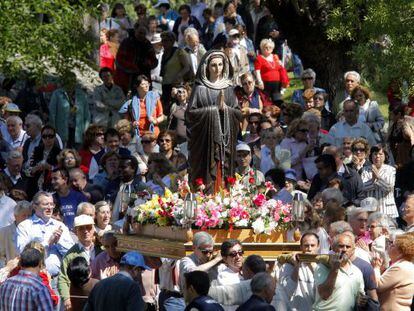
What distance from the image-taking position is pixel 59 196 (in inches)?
925

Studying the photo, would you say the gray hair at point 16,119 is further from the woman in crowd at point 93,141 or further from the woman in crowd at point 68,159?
the woman in crowd at point 68,159

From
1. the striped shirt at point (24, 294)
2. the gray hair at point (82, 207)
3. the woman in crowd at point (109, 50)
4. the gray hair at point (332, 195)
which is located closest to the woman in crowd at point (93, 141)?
the gray hair at point (82, 207)

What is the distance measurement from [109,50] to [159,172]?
32.5 ft

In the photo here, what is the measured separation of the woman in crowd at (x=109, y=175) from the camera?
80.4ft

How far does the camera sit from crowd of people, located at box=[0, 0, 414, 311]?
18000 millimetres

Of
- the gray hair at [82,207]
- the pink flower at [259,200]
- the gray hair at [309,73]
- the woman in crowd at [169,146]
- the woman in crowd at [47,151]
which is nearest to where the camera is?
the pink flower at [259,200]

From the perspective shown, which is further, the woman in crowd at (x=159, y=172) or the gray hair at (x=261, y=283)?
the woman in crowd at (x=159, y=172)

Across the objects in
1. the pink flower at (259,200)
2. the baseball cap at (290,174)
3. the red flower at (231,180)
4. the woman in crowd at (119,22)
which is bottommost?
the pink flower at (259,200)

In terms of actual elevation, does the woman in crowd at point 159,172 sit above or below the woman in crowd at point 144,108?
below

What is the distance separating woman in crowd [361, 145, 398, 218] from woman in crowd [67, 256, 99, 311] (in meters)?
6.50

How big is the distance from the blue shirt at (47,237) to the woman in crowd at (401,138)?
605 centimetres

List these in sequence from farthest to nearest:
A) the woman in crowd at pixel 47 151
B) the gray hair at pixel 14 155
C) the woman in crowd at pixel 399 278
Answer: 1. the woman in crowd at pixel 47 151
2. the gray hair at pixel 14 155
3. the woman in crowd at pixel 399 278

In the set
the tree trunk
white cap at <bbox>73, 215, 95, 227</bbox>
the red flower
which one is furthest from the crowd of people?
the tree trunk

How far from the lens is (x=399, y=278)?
17953 mm
